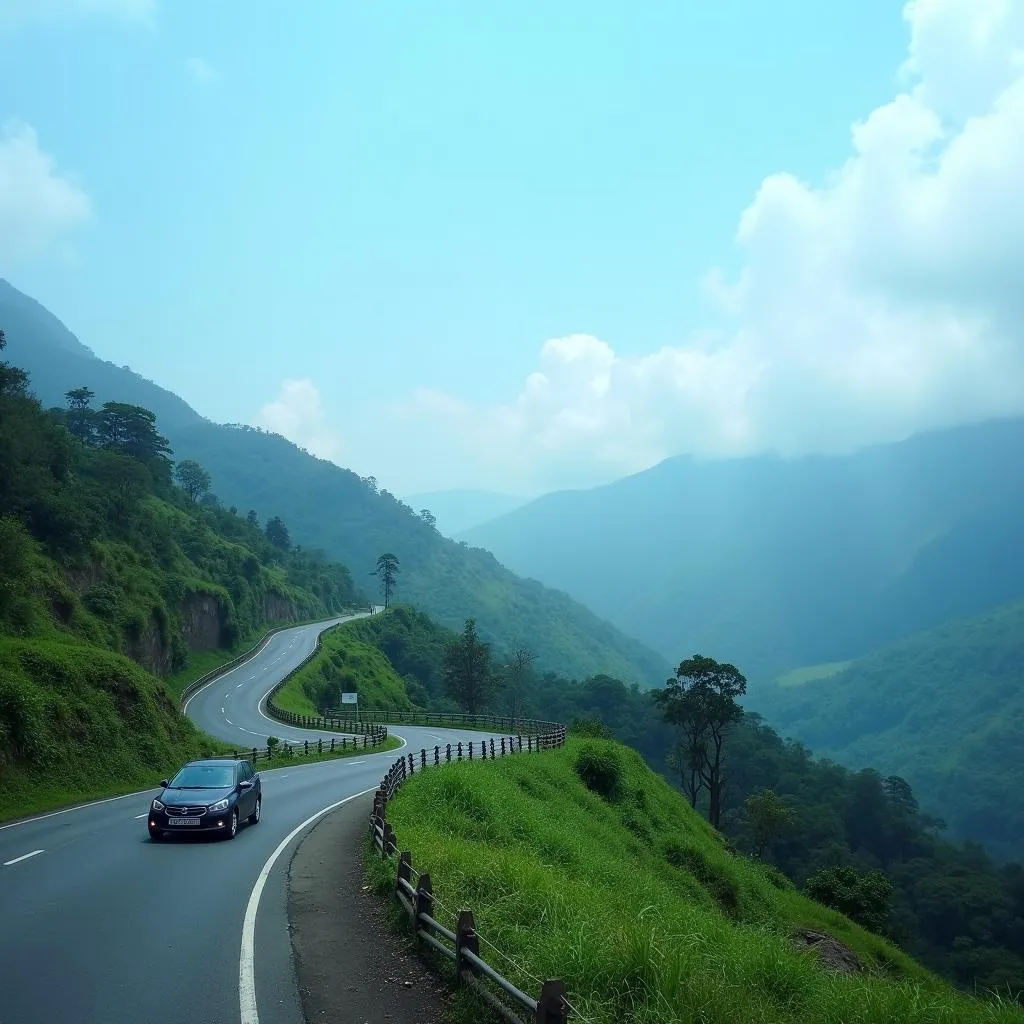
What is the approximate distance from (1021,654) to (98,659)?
221 m

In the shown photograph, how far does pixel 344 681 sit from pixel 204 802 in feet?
224

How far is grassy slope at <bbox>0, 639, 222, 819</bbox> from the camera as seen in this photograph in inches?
907

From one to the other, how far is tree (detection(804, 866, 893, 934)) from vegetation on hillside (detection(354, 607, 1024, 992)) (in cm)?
152

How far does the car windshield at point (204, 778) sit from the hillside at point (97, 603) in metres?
6.63

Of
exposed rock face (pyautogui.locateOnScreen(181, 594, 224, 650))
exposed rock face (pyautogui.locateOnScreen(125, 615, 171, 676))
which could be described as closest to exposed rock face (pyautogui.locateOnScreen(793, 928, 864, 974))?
exposed rock face (pyautogui.locateOnScreen(125, 615, 171, 676))

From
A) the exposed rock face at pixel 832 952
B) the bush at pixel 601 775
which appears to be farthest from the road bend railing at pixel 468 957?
the bush at pixel 601 775

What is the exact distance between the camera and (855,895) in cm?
4212

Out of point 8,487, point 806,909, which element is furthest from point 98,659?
point 806,909

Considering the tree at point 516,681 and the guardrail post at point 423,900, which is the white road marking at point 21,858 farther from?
the tree at point 516,681

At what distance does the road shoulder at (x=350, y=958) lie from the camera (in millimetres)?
7492

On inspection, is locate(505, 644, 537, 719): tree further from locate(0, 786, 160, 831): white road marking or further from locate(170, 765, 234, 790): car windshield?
locate(170, 765, 234, 790): car windshield

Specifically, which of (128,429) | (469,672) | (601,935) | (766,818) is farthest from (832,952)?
(128,429)

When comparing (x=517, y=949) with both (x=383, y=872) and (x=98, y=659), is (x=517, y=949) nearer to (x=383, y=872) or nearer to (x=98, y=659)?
(x=383, y=872)

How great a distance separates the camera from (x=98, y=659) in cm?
3050
